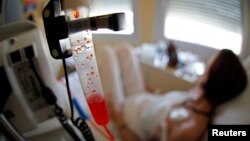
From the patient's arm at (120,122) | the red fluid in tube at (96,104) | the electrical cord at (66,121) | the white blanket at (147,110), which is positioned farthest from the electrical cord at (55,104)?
the white blanket at (147,110)

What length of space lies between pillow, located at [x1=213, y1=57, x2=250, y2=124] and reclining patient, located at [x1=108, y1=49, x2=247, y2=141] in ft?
0.06

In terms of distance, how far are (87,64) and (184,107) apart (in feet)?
2.31

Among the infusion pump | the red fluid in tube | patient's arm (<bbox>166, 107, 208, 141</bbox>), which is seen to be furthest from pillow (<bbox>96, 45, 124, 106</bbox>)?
the red fluid in tube

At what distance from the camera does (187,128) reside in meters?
0.91

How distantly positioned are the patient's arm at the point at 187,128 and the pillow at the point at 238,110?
0.25 feet

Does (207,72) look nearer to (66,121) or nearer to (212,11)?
(212,11)

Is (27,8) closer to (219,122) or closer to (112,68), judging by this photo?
(112,68)

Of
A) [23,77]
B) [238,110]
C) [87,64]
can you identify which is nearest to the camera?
[87,64]

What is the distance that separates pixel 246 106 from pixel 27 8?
739mm

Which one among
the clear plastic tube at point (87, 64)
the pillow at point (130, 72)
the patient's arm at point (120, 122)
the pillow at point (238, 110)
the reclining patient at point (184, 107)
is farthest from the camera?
the pillow at point (130, 72)

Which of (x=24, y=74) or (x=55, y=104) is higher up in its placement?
(x=24, y=74)

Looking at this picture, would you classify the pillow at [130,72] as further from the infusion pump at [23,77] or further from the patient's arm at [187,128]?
the infusion pump at [23,77]

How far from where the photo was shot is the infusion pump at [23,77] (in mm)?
532

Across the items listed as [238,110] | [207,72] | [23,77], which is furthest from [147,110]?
[23,77]
